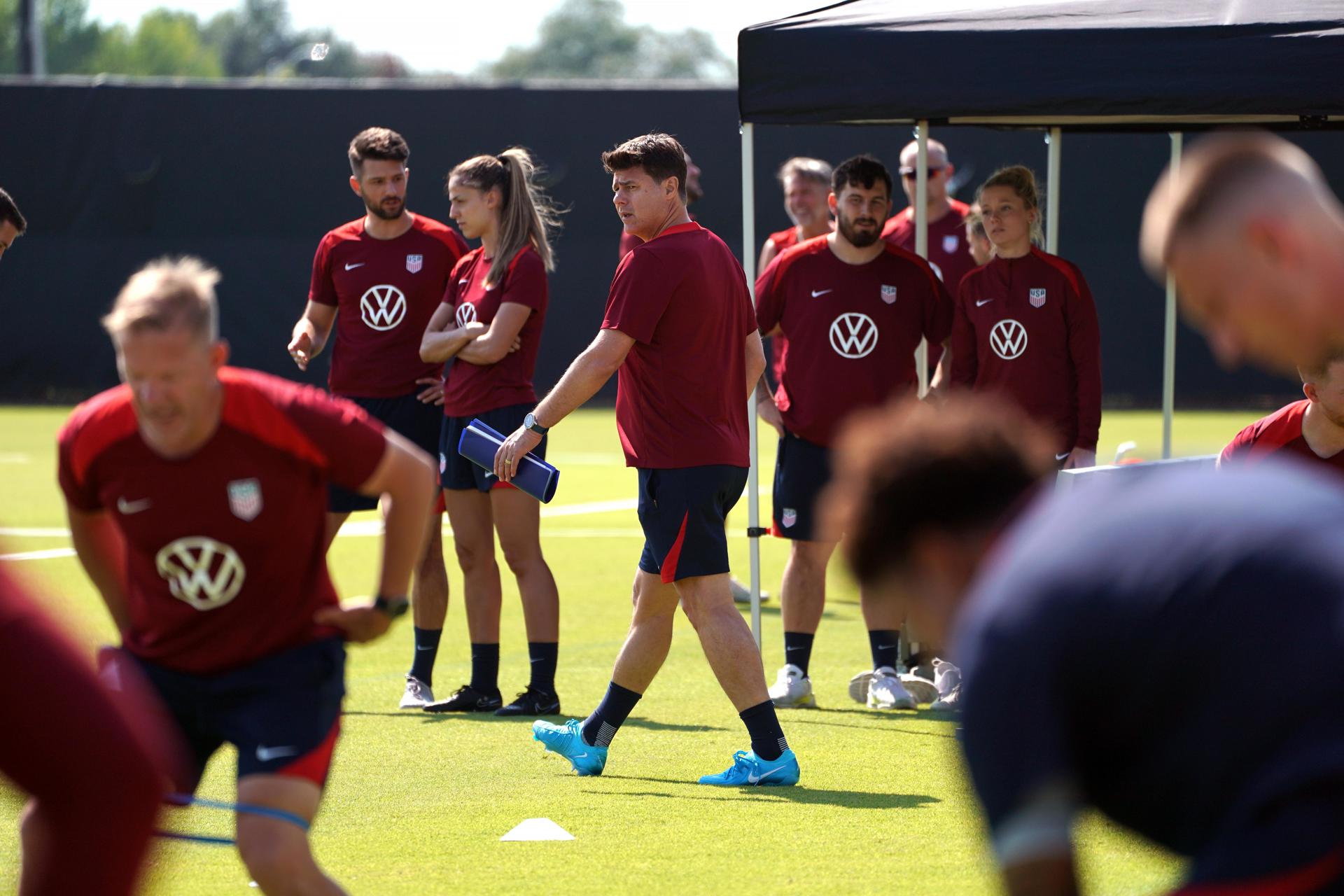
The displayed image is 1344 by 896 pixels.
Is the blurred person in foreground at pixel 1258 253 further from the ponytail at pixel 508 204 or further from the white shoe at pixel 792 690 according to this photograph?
the white shoe at pixel 792 690

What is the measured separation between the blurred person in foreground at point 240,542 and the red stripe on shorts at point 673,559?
2122mm

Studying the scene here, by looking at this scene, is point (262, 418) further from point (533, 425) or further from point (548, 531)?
point (548, 531)

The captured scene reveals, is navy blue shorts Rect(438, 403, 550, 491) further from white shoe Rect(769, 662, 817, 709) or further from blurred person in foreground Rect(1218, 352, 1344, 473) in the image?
blurred person in foreground Rect(1218, 352, 1344, 473)

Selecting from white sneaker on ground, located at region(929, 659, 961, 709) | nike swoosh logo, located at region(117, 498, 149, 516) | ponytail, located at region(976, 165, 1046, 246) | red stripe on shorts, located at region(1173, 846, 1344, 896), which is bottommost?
white sneaker on ground, located at region(929, 659, 961, 709)

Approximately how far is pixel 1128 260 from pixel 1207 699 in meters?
21.8

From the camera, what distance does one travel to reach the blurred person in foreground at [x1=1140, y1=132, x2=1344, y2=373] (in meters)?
1.92

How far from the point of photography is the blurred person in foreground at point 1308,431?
4488mm

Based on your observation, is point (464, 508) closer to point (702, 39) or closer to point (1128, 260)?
point (1128, 260)

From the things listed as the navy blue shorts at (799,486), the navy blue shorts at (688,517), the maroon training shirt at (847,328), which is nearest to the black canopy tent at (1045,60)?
the maroon training shirt at (847,328)

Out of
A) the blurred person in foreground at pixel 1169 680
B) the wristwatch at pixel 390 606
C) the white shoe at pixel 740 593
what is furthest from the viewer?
the white shoe at pixel 740 593

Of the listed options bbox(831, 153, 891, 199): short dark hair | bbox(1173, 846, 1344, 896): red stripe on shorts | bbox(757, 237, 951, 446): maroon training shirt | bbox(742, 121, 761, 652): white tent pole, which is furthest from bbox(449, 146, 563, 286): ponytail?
bbox(1173, 846, 1344, 896): red stripe on shorts

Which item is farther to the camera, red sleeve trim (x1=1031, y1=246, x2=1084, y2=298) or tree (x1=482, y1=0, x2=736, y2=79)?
tree (x1=482, y1=0, x2=736, y2=79)

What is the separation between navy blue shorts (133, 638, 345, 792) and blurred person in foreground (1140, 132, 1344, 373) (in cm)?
209

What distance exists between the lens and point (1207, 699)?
180 cm
